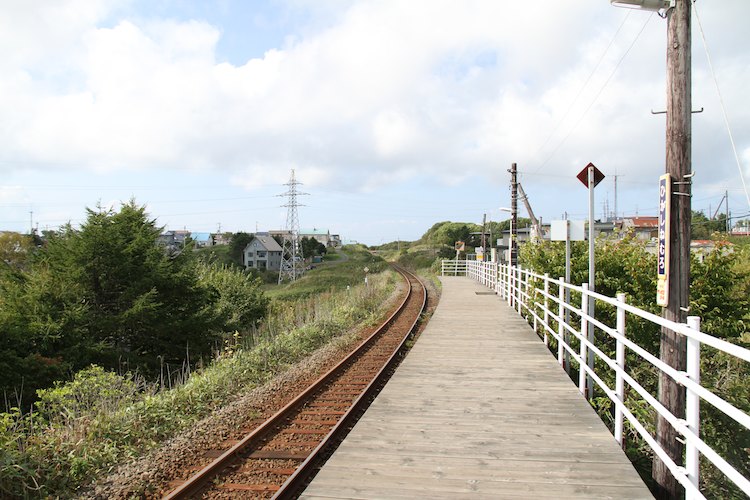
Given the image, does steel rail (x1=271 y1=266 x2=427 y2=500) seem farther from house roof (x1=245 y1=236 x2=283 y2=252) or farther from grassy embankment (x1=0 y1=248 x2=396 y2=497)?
house roof (x1=245 y1=236 x2=283 y2=252)

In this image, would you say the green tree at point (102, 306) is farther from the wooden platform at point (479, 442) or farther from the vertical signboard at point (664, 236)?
the vertical signboard at point (664, 236)

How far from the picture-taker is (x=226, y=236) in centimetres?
15075

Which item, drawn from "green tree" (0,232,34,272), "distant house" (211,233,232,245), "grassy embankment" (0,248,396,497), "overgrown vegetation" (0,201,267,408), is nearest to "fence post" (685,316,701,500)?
"grassy embankment" (0,248,396,497)

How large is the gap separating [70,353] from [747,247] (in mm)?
17732

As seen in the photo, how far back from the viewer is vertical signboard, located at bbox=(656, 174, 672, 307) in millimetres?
4836

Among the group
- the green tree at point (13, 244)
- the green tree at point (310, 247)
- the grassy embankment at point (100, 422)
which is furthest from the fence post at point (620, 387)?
the green tree at point (310, 247)

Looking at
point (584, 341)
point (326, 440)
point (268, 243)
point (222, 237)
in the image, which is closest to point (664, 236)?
point (584, 341)

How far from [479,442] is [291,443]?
2376 millimetres

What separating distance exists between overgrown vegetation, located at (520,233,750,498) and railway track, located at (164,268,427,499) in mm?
3452

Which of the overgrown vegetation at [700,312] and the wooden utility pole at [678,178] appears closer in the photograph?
the wooden utility pole at [678,178]

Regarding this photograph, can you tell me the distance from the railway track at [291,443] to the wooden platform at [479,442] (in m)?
0.64

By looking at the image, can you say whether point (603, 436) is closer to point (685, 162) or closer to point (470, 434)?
point (470, 434)

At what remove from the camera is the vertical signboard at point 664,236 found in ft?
15.9

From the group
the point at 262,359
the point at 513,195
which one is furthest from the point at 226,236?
the point at 262,359
